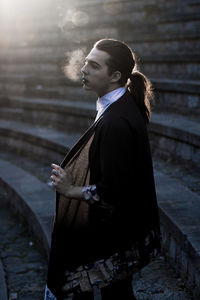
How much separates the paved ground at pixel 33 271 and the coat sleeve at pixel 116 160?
138 centimetres

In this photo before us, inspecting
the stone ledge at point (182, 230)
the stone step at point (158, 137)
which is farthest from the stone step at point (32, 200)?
the stone ledge at point (182, 230)

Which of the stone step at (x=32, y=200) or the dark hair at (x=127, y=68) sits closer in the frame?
the dark hair at (x=127, y=68)

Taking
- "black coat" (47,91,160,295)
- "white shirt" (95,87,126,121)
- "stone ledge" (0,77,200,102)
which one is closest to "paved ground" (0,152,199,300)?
"black coat" (47,91,160,295)

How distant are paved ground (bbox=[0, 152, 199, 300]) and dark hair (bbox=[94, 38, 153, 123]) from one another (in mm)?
1480

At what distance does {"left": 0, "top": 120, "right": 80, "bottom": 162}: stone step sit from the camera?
6.46 m

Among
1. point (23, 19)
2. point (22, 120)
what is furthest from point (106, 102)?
point (23, 19)

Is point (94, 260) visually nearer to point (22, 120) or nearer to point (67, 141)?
point (67, 141)

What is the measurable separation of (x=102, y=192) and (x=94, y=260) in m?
0.38

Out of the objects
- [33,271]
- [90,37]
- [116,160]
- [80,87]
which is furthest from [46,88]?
[116,160]

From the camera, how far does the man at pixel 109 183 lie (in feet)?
6.24

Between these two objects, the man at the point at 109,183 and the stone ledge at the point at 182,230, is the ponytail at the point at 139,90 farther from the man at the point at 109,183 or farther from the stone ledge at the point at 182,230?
the stone ledge at the point at 182,230

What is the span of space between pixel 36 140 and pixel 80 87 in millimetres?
1943

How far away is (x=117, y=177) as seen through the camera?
1.87 meters

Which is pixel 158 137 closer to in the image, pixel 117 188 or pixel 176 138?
pixel 176 138
